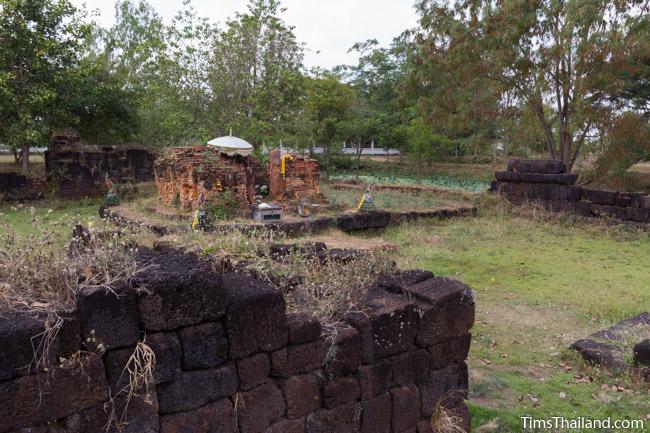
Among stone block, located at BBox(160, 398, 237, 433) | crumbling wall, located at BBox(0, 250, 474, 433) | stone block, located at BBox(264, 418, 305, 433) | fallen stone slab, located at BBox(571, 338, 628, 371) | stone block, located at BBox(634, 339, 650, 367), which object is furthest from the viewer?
fallen stone slab, located at BBox(571, 338, 628, 371)

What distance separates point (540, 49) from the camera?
20.6 meters

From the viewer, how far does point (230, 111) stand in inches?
822

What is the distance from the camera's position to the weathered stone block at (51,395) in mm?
2607

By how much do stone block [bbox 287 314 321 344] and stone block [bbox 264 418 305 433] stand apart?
555 mm

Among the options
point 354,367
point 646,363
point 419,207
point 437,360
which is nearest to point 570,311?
point 646,363

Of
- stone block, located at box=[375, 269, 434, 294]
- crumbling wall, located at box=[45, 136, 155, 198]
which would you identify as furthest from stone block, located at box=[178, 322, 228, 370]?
crumbling wall, located at box=[45, 136, 155, 198]

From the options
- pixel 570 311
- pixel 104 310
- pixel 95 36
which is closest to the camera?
pixel 104 310

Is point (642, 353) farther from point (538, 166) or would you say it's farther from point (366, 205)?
point (538, 166)

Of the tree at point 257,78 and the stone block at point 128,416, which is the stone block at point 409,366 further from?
the tree at point 257,78

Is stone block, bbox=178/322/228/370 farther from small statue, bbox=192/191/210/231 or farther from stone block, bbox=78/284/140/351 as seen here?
small statue, bbox=192/191/210/231

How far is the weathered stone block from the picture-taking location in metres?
2.61

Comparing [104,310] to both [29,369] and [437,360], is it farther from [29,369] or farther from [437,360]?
[437,360]

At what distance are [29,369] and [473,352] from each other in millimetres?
5107

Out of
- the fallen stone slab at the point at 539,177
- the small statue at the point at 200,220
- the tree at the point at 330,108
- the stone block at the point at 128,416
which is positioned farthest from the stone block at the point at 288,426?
the tree at the point at 330,108
